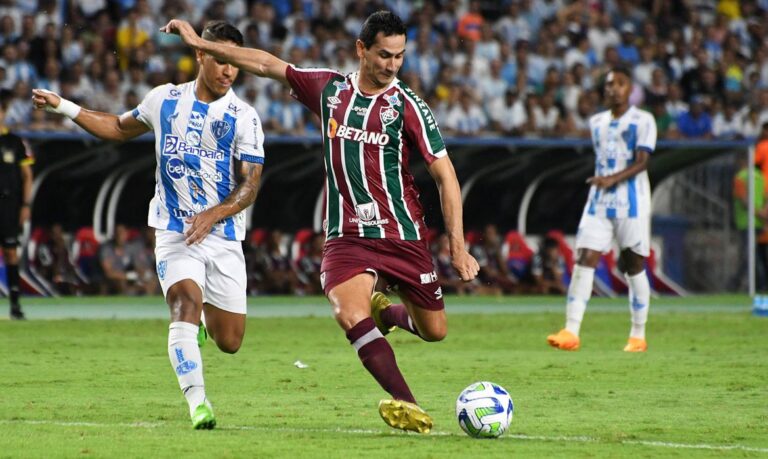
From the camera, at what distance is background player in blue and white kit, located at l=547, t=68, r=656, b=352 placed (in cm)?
1408

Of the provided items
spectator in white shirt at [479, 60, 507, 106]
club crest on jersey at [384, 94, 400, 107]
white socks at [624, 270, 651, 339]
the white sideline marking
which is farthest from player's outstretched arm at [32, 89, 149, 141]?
spectator in white shirt at [479, 60, 507, 106]

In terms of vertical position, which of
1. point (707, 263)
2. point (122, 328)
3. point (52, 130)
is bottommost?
point (707, 263)

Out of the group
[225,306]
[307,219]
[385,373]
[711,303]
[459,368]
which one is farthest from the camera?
[307,219]

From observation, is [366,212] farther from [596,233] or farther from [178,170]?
[596,233]

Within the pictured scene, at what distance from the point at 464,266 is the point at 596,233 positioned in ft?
21.6

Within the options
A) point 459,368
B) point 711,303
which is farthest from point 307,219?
point 459,368

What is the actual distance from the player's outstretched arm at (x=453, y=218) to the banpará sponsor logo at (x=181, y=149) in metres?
1.45

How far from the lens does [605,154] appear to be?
1432 centimetres

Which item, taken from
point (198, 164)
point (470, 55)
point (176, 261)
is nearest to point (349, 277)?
point (176, 261)

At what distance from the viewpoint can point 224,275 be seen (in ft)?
29.5

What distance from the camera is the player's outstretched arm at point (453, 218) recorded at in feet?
25.6

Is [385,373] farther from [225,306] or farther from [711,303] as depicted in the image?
[711,303]

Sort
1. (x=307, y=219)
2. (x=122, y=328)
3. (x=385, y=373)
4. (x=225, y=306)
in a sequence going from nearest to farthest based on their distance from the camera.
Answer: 1. (x=385, y=373)
2. (x=225, y=306)
3. (x=122, y=328)
4. (x=307, y=219)

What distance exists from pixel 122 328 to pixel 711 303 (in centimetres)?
1010
